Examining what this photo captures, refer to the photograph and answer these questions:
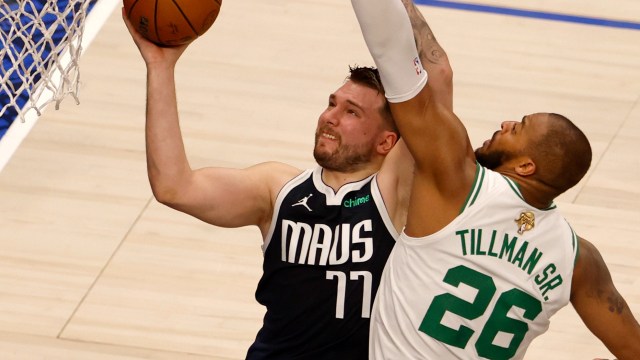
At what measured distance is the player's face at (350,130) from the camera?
13.3 ft

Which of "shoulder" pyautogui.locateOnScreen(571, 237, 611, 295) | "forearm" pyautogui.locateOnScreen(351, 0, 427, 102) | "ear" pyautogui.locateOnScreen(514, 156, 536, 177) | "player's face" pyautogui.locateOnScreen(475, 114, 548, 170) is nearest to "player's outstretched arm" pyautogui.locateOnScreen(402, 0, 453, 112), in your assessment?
"player's face" pyautogui.locateOnScreen(475, 114, 548, 170)

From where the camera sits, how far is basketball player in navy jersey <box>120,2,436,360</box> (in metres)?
3.96

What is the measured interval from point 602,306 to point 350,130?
944mm

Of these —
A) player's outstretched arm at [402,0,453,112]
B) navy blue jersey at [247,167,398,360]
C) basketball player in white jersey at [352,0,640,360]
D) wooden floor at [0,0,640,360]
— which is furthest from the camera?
wooden floor at [0,0,640,360]

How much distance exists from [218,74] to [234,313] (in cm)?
223

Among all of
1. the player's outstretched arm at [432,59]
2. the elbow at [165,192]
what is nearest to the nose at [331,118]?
the player's outstretched arm at [432,59]

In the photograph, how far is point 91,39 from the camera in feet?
26.2

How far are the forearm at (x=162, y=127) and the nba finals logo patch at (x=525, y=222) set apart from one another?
95 centimetres

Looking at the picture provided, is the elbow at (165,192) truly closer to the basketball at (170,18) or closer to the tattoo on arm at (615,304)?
the basketball at (170,18)

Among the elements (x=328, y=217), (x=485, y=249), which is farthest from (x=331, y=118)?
(x=485, y=249)

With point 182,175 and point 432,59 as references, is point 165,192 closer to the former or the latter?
point 182,175

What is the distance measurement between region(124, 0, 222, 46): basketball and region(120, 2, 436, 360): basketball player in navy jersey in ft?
1.36

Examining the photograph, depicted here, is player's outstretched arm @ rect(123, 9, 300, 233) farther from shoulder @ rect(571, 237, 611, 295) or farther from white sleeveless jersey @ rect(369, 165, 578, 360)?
shoulder @ rect(571, 237, 611, 295)

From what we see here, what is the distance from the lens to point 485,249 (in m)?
3.48
